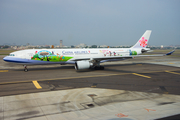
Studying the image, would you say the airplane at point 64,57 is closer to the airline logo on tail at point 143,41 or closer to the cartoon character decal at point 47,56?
the cartoon character decal at point 47,56

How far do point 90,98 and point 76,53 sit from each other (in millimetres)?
16289

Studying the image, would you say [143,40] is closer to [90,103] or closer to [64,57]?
[64,57]

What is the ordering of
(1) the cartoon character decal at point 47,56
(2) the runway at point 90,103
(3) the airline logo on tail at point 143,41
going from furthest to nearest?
1. (3) the airline logo on tail at point 143,41
2. (1) the cartoon character decal at point 47,56
3. (2) the runway at point 90,103

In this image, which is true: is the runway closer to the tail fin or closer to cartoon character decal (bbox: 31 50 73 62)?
cartoon character decal (bbox: 31 50 73 62)

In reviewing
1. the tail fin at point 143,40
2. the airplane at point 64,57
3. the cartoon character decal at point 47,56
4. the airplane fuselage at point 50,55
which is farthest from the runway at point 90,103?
the tail fin at point 143,40

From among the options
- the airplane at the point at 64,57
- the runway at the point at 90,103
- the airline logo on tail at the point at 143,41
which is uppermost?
the airline logo on tail at the point at 143,41

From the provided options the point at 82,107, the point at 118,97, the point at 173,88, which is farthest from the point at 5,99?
the point at 173,88

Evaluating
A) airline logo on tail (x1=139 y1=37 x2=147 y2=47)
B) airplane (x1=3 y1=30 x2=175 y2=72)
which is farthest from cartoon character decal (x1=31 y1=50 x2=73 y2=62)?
airline logo on tail (x1=139 y1=37 x2=147 y2=47)

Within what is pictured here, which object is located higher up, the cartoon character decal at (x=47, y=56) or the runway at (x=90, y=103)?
the cartoon character decal at (x=47, y=56)

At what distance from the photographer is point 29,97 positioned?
11547 millimetres

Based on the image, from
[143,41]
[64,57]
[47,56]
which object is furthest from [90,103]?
[143,41]

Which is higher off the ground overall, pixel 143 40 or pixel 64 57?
pixel 143 40

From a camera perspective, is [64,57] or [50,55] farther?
[64,57]

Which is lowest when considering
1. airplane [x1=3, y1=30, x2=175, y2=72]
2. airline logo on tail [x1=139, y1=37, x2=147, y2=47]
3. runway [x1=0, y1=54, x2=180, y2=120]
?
runway [x1=0, y1=54, x2=180, y2=120]
